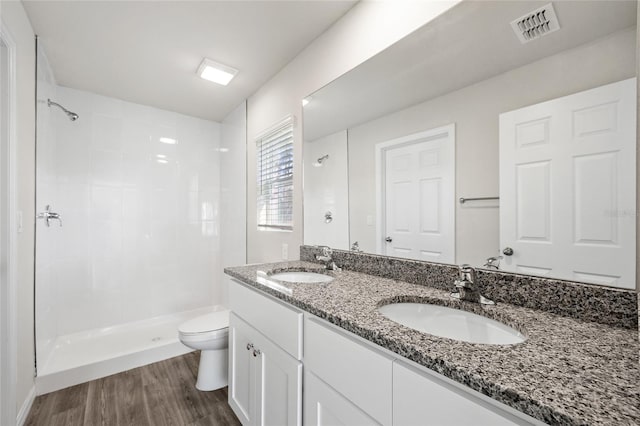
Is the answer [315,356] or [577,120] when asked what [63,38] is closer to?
[315,356]

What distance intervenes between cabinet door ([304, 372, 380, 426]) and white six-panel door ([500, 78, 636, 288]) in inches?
27.1

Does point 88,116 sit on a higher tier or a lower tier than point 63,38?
lower

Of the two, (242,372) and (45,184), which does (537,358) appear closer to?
(242,372)

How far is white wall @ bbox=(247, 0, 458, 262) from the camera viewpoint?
131 cm

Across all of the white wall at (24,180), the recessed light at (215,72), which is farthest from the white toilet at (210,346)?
the recessed light at (215,72)

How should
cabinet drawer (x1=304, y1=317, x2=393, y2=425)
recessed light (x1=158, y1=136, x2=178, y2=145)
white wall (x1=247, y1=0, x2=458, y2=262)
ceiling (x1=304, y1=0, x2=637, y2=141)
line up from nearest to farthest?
1. cabinet drawer (x1=304, y1=317, x2=393, y2=425)
2. ceiling (x1=304, y1=0, x2=637, y2=141)
3. white wall (x1=247, y1=0, x2=458, y2=262)
4. recessed light (x1=158, y1=136, x2=178, y2=145)

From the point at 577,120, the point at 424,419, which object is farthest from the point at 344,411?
the point at 577,120

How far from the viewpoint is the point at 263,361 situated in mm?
1261

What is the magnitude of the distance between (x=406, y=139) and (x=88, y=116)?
285 cm

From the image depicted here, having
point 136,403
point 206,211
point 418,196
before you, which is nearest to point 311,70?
point 418,196

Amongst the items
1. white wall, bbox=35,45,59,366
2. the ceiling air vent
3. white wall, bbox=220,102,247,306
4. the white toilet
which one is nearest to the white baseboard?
white wall, bbox=35,45,59,366

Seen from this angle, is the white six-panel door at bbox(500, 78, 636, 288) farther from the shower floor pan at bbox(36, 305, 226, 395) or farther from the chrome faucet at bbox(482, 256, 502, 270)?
the shower floor pan at bbox(36, 305, 226, 395)

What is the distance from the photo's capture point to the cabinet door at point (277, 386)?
103cm

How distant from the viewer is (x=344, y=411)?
0.82 metres
